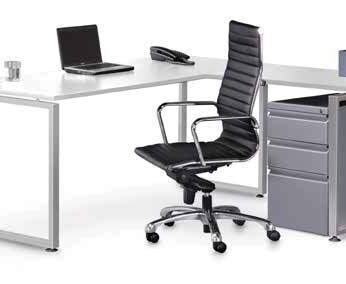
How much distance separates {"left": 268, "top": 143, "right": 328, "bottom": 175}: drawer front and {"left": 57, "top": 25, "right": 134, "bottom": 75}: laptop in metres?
1.33

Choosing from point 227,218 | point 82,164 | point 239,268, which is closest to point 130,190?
point 82,164

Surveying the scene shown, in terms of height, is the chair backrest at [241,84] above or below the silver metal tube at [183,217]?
above

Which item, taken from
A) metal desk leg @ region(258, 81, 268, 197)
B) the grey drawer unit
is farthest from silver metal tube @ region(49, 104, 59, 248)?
metal desk leg @ region(258, 81, 268, 197)

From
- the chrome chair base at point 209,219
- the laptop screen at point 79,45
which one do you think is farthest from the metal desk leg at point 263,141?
the laptop screen at point 79,45

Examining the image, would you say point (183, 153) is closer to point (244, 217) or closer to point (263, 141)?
point (244, 217)

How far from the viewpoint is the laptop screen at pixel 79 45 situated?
9.46 metres

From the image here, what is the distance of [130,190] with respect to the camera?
10320mm

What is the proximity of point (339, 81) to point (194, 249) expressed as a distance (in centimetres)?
159

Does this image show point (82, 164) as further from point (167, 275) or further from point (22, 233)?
point (167, 275)

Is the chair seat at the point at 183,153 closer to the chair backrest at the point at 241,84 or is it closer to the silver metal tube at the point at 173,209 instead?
the chair backrest at the point at 241,84

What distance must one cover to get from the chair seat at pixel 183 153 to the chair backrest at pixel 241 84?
0.07m

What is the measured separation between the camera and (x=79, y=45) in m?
9.60

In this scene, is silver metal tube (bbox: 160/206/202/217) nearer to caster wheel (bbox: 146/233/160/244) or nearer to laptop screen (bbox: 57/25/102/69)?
caster wheel (bbox: 146/233/160/244)

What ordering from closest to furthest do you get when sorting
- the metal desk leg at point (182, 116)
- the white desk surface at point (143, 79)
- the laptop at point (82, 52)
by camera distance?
the white desk surface at point (143, 79), the laptop at point (82, 52), the metal desk leg at point (182, 116)
